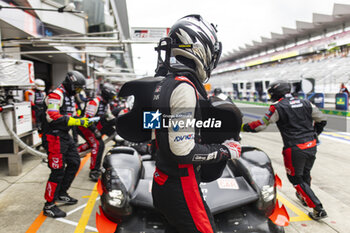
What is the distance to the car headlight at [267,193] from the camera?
2.32 metres

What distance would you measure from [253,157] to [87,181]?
3436 millimetres

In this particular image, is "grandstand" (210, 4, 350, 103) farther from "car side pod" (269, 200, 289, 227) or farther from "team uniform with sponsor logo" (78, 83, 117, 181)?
"car side pod" (269, 200, 289, 227)

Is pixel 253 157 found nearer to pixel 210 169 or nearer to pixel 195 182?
pixel 210 169

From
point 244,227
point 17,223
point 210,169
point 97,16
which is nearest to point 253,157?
point 244,227

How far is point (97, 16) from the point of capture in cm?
2120

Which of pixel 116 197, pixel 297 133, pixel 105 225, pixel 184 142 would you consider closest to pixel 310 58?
pixel 297 133

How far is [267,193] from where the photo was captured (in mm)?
2334

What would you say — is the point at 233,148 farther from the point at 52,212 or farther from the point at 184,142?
the point at 52,212

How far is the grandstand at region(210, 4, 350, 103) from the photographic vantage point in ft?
75.3

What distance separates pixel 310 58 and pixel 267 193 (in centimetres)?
4337

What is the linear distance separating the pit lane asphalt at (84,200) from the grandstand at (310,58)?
606 inches

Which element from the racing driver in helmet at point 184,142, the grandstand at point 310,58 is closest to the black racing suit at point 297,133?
the racing driver in helmet at point 184,142

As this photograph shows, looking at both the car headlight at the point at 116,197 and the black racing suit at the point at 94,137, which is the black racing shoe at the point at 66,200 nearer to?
the black racing suit at the point at 94,137

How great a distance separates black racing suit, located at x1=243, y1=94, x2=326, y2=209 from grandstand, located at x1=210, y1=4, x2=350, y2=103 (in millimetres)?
17126
